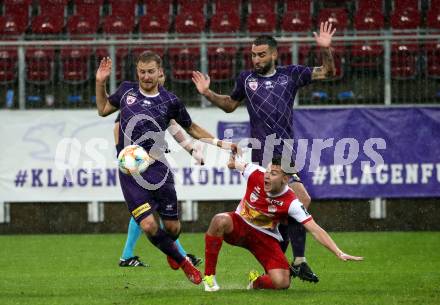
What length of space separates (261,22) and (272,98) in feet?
32.9

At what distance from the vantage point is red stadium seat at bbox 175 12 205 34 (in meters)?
20.1

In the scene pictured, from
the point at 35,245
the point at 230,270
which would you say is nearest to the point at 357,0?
the point at 35,245

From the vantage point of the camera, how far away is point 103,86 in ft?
31.9

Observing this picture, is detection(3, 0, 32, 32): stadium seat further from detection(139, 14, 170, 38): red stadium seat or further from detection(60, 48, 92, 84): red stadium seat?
detection(60, 48, 92, 84): red stadium seat

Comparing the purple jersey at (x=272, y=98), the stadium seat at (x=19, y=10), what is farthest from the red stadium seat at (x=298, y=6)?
the purple jersey at (x=272, y=98)

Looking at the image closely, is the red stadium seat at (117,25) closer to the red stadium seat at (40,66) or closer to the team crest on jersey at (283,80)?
the red stadium seat at (40,66)

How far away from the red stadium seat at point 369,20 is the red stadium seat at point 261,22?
1.60 m

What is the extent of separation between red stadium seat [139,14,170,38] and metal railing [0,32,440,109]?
3687mm

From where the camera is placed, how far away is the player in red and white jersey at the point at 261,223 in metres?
9.08

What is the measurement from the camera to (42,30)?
2031 centimetres

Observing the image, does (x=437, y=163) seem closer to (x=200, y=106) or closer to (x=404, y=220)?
(x=404, y=220)

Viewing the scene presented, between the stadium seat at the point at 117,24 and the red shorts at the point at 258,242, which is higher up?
the stadium seat at the point at 117,24

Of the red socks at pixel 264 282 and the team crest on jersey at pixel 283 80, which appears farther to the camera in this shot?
the team crest on jersey at pixel 283 80

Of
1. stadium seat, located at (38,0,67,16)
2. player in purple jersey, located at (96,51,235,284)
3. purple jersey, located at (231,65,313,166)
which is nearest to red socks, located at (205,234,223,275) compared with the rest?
player in purple jersey, located at (96,51,235,284)
